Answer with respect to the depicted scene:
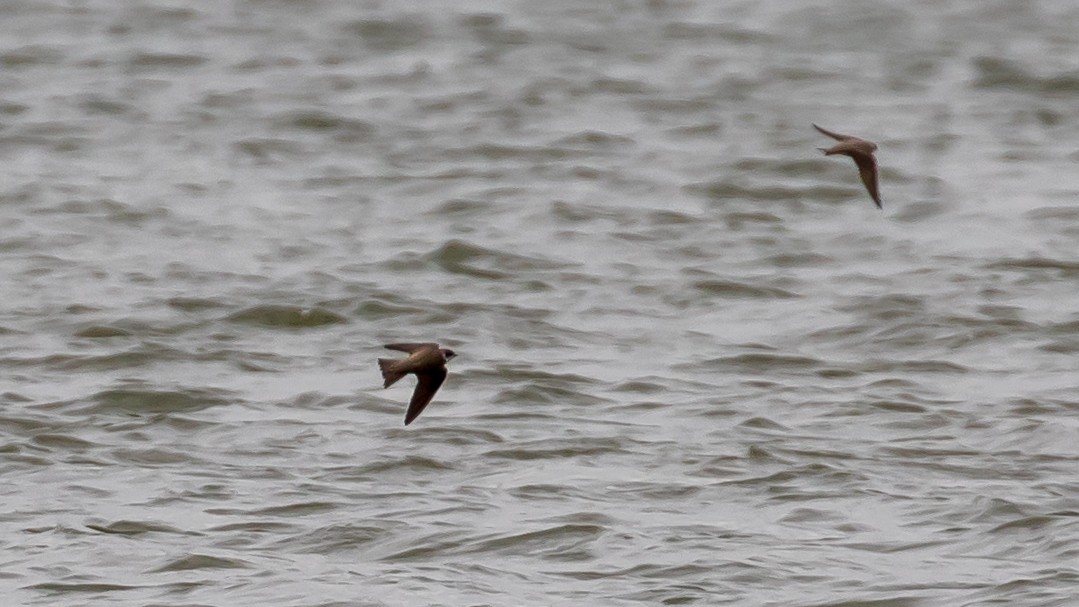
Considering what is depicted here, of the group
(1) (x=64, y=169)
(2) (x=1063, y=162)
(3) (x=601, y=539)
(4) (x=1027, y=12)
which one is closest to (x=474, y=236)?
→ (1) (x=64, y=169)

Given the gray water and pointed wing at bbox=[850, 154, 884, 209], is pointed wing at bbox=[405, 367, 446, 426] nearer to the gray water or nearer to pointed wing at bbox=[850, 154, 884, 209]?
the gray water

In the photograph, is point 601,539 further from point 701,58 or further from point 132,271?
point 701,58

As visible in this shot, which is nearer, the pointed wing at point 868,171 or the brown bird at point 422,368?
the brown bird at point 422,368

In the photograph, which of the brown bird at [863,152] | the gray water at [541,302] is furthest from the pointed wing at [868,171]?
the gray water at [541,302]

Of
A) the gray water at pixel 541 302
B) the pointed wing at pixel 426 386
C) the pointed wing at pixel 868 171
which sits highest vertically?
the pointed wing at pixel 868 171

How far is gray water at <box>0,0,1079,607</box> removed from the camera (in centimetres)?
671

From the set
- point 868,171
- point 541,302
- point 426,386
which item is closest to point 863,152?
point 868,171

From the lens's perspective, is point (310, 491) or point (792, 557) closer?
point (792, 557)

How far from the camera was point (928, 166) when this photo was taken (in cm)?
1167

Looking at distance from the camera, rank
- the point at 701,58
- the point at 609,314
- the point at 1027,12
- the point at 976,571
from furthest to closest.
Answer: the point at 1027,12, the point at 701,58, the point at 609,314, the point at 976,571

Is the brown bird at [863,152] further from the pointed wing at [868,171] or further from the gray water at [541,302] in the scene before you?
the gray water at [541,302]

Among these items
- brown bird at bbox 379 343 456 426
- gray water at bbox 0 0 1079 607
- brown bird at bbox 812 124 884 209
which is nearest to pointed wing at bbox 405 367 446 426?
brown bird at bbox 379 343 456 426

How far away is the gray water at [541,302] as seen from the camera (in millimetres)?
6707

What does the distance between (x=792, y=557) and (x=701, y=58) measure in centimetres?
745
